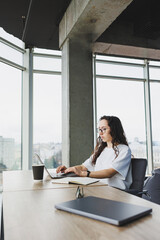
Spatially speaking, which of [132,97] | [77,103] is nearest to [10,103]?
[77,103]

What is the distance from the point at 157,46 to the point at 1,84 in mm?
3367

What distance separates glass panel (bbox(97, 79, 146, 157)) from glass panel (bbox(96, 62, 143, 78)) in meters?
0.19

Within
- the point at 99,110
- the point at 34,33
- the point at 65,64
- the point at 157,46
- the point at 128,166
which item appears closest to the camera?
the point at 128,166

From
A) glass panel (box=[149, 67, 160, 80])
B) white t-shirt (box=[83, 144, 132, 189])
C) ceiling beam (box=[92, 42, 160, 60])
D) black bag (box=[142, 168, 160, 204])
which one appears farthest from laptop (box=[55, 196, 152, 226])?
glass panel (box=[149, 67, 160, 80])

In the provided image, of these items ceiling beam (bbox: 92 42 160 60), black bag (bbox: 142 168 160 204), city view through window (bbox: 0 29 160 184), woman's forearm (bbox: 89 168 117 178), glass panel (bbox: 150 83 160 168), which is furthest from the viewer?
glass panel (bbox: 150 83 160 168)

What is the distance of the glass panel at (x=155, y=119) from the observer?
6176 mm

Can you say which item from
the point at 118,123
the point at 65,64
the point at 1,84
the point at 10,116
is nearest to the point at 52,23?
the point at 65,64

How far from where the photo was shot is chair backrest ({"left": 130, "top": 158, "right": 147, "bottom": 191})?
2215 mm

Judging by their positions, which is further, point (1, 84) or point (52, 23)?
point (1, 84)

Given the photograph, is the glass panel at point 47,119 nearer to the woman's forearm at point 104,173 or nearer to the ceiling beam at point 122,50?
the ceiling beam at point 122,50

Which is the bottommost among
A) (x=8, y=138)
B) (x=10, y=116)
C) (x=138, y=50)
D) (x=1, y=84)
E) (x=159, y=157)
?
(x=159, y=157)

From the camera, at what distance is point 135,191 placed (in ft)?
6.73

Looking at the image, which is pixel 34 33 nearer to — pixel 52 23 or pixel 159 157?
pixel 52 23

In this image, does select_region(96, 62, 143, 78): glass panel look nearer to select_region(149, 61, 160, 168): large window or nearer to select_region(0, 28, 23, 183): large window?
select_region(149, 61, 160, 168): large window
